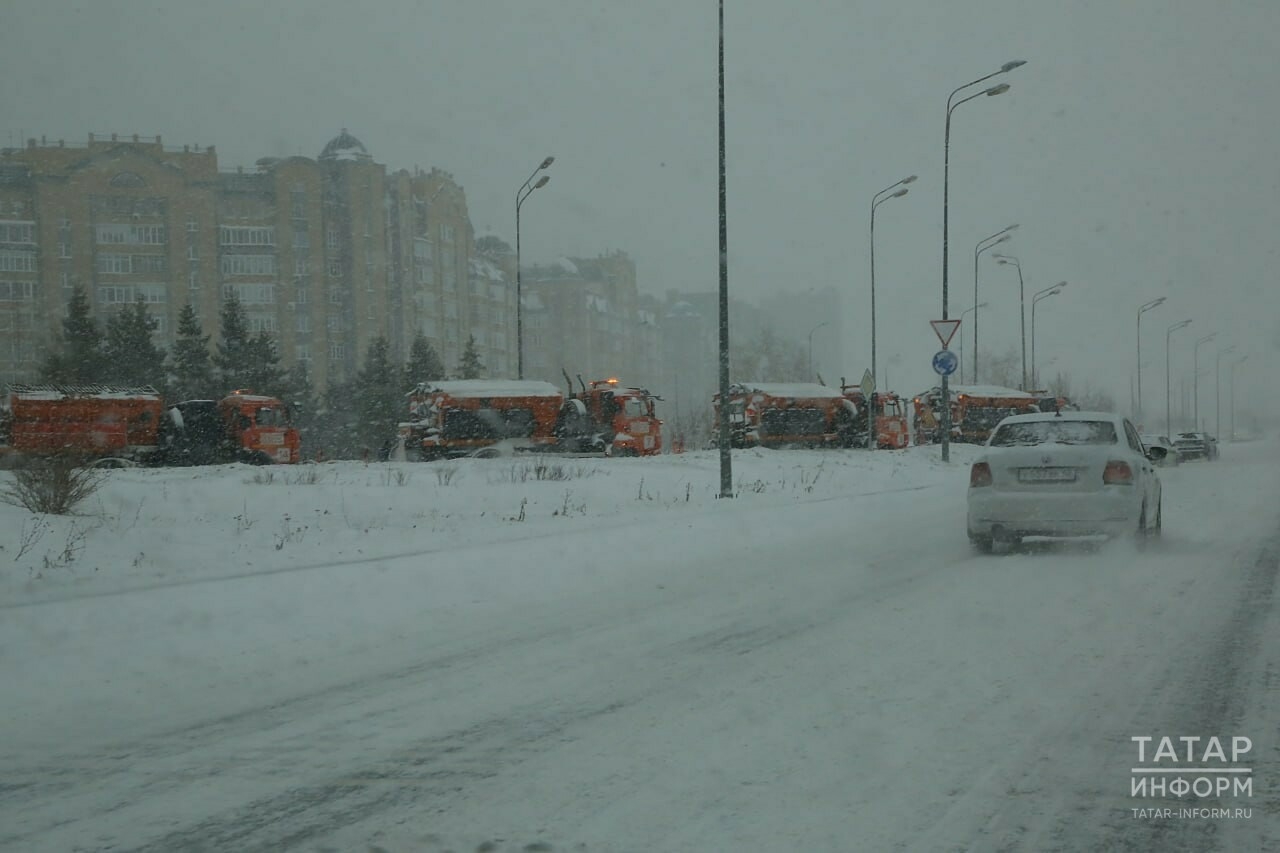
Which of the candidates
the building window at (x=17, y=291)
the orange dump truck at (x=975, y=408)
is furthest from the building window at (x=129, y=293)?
the orange dump truck at (x=975, y=408)

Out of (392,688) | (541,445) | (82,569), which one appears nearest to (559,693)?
(392,688)

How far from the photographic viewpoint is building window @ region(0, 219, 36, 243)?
78812 mm

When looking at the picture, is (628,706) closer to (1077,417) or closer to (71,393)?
(1077,417)

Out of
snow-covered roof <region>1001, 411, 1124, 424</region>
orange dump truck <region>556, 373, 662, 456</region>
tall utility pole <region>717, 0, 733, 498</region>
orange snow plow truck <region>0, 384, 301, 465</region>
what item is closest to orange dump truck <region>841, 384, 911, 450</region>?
orange dump truck <region>556, 373, 662, 456</region>

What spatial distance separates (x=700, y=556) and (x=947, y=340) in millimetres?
16381

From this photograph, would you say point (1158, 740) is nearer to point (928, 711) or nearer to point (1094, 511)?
point (928, 711)

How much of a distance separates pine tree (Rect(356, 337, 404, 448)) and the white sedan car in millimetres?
54612

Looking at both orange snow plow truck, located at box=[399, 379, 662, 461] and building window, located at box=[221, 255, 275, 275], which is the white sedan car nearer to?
orange snow plow truck, located at box=[399, 379, 662, 461]

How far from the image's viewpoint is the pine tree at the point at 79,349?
55.1m

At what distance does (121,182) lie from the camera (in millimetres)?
80875

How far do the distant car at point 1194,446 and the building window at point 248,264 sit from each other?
64.0m

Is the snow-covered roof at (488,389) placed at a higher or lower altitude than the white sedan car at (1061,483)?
higher

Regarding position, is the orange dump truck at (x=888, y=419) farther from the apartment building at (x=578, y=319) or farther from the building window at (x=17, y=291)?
the apartment building at (x=578, y=319)

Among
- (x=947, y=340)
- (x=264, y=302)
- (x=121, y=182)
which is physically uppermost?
(x=121, y=182)
